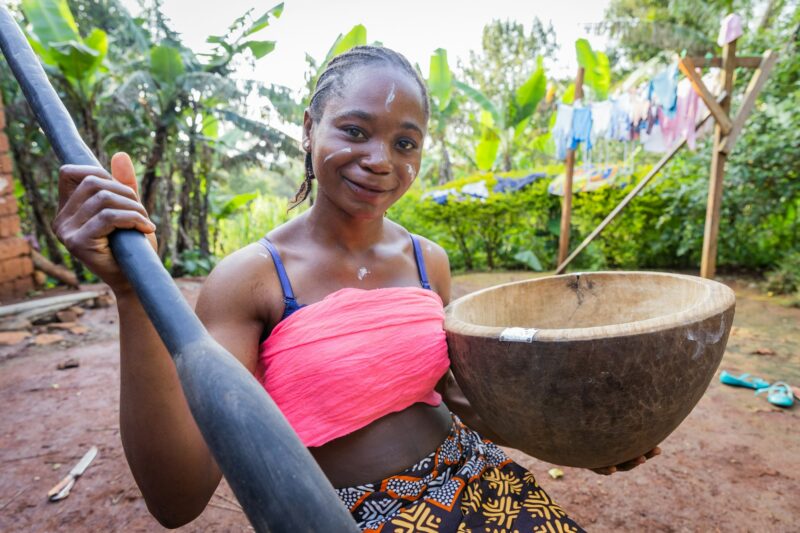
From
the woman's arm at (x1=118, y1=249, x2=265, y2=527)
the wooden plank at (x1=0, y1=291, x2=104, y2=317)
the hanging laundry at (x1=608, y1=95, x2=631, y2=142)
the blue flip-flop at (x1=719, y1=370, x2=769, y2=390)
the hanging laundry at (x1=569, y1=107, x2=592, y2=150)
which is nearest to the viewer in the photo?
the woman's arm at (x1=118, y1=249, x2=265, y2=527)

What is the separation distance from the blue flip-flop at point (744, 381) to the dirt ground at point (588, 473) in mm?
61

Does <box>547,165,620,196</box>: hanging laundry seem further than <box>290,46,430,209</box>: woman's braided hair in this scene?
Yes

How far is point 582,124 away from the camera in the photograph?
21.4 feet

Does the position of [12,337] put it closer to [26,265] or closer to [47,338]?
[47,338]

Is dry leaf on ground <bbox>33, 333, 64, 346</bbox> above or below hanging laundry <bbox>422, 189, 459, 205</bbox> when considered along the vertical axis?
below

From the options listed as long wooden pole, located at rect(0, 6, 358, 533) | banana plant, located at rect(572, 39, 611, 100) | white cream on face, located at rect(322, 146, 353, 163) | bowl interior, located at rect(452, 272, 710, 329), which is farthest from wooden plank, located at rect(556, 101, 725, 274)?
long wooden pole, located at rect(0, 6, 358, 533)

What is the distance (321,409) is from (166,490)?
34cm

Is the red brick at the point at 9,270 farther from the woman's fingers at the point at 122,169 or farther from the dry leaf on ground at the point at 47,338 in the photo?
the woman's fingers at the point at 122,169

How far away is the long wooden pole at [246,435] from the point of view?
39cm

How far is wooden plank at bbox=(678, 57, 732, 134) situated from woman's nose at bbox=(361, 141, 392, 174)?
4.42 m

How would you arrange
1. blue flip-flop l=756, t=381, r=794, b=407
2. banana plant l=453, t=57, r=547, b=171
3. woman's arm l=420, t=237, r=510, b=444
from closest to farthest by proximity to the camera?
1. woman's arm l=420, t=237, r=510, b=444
2. blue flip-flop l=756, t=381, r=794, b=407
3. banana plant l=453, t=57, r=547, b=171

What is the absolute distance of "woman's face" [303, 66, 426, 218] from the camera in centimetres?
122

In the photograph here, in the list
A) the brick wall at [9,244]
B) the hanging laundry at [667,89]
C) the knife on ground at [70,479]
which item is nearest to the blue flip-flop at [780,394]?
the hanging laundry at [667,89]

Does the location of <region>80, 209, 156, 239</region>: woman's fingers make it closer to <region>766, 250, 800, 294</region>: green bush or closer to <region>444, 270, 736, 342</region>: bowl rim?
<region>444, 270, 736, 342</region>: bowl rim
